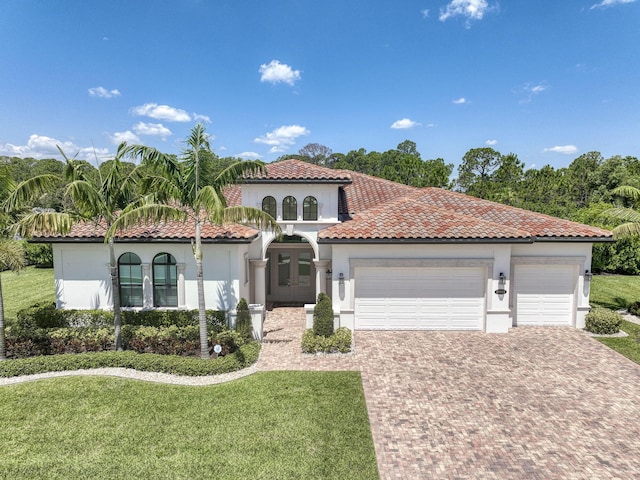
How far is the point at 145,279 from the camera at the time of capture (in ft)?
47.0

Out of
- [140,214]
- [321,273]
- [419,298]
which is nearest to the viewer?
[140,214]

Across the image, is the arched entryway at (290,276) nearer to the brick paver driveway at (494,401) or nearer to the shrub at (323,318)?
the brick paver driveway at (494,401)

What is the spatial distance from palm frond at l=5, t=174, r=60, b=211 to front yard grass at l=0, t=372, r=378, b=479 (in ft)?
17.9

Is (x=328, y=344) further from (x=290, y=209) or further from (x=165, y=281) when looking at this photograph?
(x=165, y=281)

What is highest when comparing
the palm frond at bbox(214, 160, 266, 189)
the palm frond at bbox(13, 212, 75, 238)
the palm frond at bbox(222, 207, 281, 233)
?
the palm frond at bbox(214, 160, 266, 189)

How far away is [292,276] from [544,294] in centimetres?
1258

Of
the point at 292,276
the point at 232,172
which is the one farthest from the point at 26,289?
the point at 232,172

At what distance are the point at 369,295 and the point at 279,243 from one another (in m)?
7.34

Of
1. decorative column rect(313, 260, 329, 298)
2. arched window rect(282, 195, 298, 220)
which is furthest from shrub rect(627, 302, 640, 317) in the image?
arched window rect(282, 195, 298, 220)

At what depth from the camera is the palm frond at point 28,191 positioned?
1085 cm

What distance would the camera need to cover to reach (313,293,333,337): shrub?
42.9 ft

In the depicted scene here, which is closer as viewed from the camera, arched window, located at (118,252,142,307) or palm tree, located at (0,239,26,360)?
palm tree, located at (0,239,26,360)

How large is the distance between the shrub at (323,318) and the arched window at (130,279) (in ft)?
24.2

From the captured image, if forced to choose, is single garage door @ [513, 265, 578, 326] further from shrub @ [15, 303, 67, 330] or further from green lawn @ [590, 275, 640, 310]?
shrub @ [15, 303, 67, 330]
